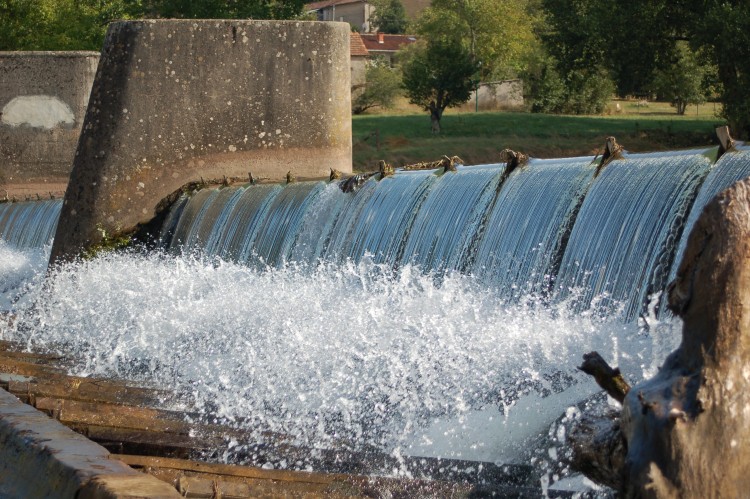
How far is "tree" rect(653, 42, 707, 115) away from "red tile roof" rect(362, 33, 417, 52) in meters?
27.3

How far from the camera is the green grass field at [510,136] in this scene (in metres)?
26.9

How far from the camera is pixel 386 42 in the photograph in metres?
66.5

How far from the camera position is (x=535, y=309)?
716 centimetres

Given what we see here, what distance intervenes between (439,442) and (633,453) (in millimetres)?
2851

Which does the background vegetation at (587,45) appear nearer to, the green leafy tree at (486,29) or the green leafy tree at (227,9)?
the green leafy tree at (227,9)

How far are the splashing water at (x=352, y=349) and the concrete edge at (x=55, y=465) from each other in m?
1.00

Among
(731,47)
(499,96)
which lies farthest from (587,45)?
(499,96)

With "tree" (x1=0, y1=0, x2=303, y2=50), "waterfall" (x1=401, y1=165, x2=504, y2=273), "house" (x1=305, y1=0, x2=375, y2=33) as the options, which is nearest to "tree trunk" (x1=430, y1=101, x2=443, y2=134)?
"tree" (x1=0, y1=0, x2=303, y2=50)

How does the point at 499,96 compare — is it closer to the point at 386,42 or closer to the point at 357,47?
the point at 357,47

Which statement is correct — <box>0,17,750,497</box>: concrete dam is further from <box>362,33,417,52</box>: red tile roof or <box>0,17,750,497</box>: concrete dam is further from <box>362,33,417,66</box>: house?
<box>362,33,417,52</box>: red tile roof

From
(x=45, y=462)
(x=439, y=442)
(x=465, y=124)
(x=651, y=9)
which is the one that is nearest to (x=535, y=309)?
(x=439, y=442)

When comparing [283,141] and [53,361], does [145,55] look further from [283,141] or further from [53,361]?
[53,361]

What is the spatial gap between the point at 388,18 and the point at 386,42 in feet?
55.5

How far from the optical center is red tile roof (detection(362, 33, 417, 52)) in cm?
6444
